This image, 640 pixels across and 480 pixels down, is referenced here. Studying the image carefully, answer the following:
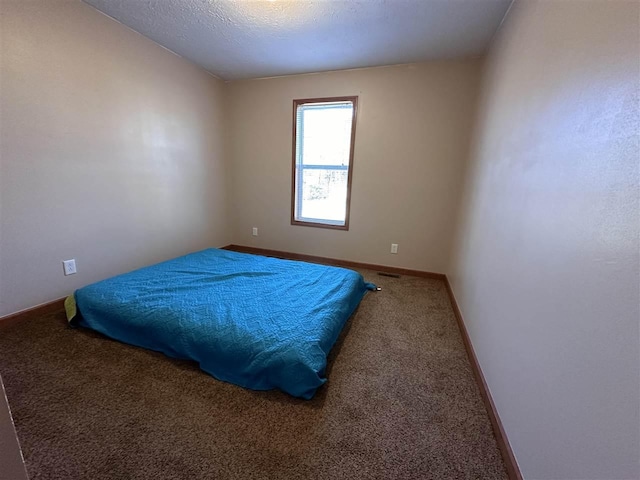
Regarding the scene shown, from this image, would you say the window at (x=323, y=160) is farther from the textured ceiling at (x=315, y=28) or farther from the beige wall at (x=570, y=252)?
the beige wall at (x=570, y=252)

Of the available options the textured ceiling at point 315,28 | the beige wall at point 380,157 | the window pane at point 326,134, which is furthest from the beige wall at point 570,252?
the window pane at point 326,134

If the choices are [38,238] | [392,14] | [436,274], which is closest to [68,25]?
[38,238]

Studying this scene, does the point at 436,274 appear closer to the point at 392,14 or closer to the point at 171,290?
the point at 392,14

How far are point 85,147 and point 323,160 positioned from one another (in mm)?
2325

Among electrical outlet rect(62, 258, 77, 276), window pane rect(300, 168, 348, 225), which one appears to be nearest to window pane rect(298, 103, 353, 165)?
window pane rect(300, 168, 348, 225)

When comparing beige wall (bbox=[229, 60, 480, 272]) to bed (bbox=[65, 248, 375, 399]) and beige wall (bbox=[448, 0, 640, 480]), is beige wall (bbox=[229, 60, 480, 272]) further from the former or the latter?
beige wall (bbox=[448, 0, 640, 480])

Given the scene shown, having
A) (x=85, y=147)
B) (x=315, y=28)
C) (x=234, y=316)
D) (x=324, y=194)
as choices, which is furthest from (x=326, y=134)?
(x=234, y=316)

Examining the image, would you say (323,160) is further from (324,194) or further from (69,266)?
(69,266)

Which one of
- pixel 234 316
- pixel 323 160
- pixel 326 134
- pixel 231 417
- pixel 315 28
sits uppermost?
pixel 315 28

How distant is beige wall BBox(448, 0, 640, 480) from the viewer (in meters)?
0.63

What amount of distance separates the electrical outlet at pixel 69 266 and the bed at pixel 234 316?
1.31ft

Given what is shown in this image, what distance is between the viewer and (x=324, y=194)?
11.3 ft

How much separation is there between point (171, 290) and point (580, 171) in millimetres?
2321

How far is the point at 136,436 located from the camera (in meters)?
1.11
